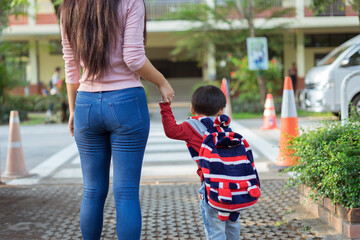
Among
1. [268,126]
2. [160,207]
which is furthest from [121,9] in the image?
[268,126]

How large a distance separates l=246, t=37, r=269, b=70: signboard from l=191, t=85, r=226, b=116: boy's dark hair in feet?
41.7

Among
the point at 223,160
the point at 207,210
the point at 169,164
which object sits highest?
the point at 223,160

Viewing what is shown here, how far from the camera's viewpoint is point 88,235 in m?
2.98

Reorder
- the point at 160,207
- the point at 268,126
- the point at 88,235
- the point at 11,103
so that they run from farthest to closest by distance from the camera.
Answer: the point at 11,103 → the point at 268,126 → the point at 160,207 → the point at 88,235

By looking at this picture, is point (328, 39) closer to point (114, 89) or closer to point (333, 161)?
point (333, 161)

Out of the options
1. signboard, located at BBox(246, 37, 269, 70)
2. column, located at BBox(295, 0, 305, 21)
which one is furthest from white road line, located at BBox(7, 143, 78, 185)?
column, located at BBox(295, 0, 305, 21)

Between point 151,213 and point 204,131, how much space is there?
1804 mm

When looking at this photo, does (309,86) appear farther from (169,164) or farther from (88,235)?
(88,235)

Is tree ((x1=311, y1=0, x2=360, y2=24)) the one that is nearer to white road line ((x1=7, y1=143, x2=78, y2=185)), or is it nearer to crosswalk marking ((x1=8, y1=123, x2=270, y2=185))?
crosswalk marking ((x1=8, y1=123, x2=270, y2=185))

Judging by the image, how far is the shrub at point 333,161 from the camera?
3.52 meters

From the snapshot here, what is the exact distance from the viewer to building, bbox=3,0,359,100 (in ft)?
83.8

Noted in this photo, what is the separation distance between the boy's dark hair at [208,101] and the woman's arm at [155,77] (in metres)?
0.22

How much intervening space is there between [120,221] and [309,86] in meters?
11.2

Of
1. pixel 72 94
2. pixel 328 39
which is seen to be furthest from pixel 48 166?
pixel 328 39
